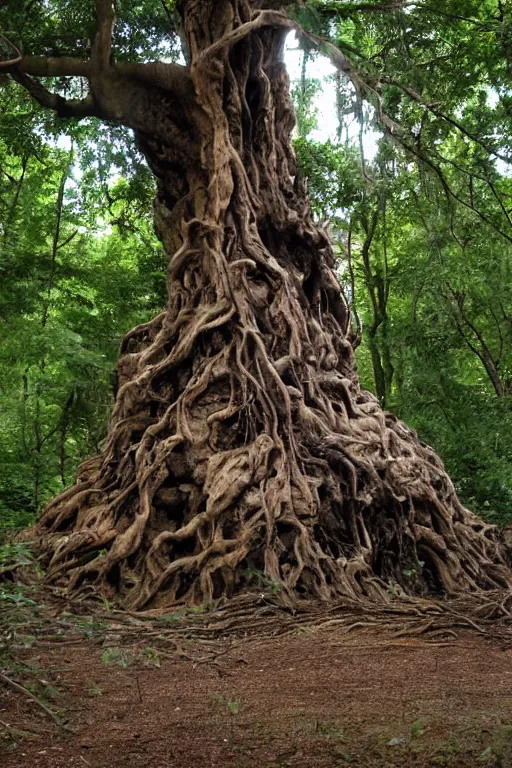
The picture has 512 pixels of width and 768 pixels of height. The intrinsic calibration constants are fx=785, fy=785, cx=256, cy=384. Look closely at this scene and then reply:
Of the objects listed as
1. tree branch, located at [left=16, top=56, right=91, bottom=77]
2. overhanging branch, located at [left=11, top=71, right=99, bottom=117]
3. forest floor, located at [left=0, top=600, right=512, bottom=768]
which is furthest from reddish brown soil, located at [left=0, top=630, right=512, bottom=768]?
tree branch, located at [left=16, top=56, right=91, bottom=77]

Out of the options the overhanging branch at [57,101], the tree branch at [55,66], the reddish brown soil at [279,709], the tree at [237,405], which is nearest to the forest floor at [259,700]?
the reddish brown soil at [279,709]

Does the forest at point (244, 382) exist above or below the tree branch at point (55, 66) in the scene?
below

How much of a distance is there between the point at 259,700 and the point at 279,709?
0.15 m

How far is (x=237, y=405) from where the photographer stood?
586cm

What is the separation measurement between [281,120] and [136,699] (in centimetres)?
599

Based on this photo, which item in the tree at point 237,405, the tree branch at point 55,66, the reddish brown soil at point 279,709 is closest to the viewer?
the reddish brown soil at point 279,709

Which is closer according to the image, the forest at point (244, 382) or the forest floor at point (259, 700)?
the forest floor at point (259, 700)

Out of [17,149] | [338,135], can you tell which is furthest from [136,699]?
[17,149]

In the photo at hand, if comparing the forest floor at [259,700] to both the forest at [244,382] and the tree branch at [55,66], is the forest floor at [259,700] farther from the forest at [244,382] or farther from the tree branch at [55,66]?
the tree branch at [55,66]

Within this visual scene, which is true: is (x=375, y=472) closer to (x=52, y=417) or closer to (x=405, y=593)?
(x=405, y=593)

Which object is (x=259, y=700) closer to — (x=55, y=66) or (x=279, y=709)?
(x=279, y=709)

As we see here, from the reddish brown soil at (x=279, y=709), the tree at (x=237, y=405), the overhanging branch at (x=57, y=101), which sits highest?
the overhanging branch at (x=57, y=101)

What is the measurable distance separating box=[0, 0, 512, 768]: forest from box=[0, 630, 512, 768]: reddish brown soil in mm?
22

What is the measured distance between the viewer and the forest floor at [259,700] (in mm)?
2504
